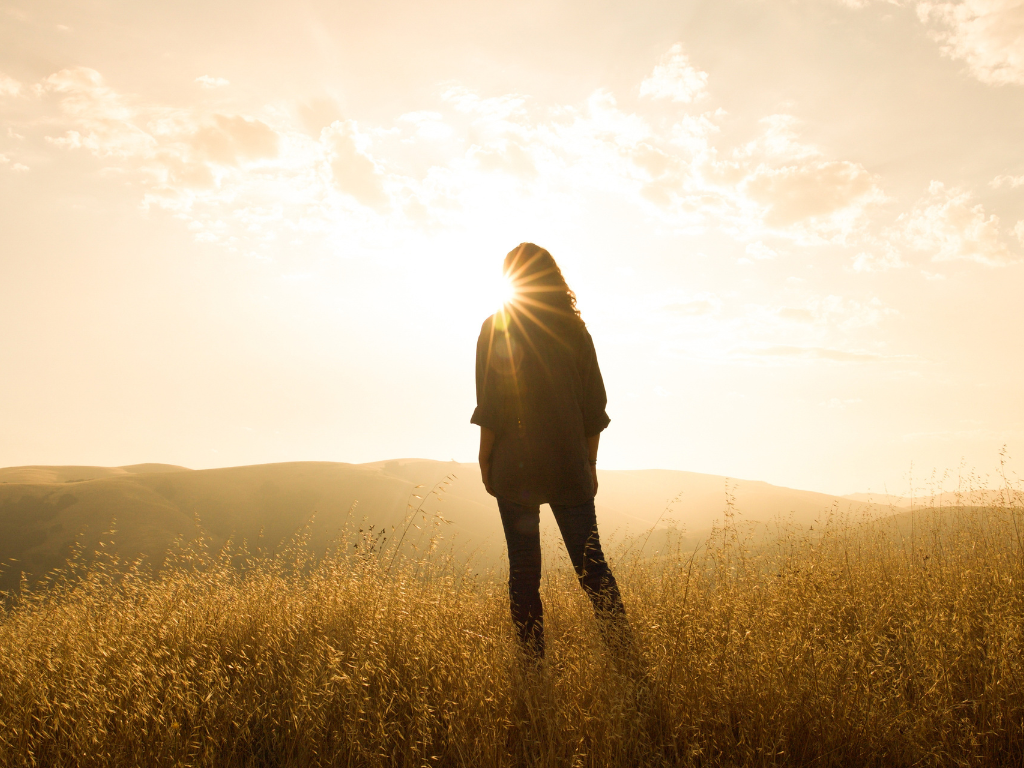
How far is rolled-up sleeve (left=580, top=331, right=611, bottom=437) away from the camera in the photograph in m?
3.16

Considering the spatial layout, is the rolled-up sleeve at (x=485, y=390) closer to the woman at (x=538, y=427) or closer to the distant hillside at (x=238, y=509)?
the woman at (x=538, y=427)

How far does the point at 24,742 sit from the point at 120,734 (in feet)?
1.22

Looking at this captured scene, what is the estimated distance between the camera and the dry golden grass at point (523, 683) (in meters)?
1.97

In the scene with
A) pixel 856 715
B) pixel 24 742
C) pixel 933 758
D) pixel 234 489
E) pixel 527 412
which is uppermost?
pixel 527 412

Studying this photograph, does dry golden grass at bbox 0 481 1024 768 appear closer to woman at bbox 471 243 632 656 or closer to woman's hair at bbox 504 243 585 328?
woman at bbox 471 243 632 656

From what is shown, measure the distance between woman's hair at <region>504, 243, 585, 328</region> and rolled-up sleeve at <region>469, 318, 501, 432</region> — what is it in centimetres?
27

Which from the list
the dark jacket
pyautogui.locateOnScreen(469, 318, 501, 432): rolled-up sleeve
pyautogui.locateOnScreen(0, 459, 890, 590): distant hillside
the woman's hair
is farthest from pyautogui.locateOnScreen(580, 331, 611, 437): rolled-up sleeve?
pyautogui.locateOnScreen(0, 459, 890, 590): distant hillside

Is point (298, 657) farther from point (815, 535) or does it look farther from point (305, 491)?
point (305, 491)

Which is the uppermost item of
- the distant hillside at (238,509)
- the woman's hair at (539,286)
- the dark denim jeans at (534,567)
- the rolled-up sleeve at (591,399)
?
the woman's hair at (539,286)

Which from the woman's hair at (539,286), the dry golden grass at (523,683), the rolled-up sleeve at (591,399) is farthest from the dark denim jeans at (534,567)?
the woman's hair at (539,286)

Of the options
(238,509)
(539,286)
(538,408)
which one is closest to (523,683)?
(538,408)

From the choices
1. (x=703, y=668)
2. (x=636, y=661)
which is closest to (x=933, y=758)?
(x=703, y=668)

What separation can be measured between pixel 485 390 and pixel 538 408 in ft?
1.07

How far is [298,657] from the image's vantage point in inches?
101
